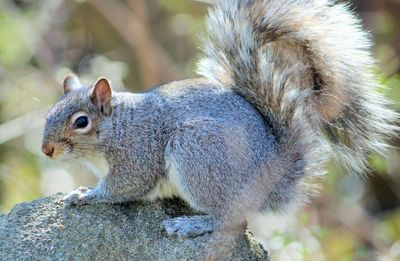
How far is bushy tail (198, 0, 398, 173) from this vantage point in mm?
3037

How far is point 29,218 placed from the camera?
272 centimetres

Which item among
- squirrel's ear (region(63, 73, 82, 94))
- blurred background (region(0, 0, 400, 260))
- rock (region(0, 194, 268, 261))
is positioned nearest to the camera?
rock (region(0, 194, 268, 261))

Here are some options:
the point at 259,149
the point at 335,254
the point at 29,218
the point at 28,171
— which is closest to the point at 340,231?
the point at 335,254

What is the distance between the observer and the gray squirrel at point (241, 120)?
9.34 feet

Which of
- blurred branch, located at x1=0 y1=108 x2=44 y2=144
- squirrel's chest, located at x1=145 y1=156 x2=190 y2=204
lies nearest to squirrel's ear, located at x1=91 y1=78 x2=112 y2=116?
squirrel's chest, located at x1=145 y1=156 x2=190 y2=204

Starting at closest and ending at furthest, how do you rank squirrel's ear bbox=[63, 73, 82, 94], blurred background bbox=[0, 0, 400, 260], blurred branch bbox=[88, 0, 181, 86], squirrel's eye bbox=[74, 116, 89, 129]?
squirrel's eye bbox=[74, 116, 89, 129] < squirrel's ear bbox=[63, 73, 82, 94] < blurred background bbox=[0, 0, 400, 260] < blurred branch bbox=[88, 0, 181, 86]

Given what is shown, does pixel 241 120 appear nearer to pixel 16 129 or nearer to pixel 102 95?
pixel 102 95

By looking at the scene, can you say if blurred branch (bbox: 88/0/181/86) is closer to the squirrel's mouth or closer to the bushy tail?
the bushy tail

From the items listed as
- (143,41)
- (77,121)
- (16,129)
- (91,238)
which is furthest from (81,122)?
(143,41)

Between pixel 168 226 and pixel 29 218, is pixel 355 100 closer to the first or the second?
pixel 168 226

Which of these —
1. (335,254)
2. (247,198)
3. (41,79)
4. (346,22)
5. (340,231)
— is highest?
(346,22)

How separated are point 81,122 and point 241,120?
0.53m

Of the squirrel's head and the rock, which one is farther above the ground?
the squirrel's head

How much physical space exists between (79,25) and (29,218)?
436 cm
